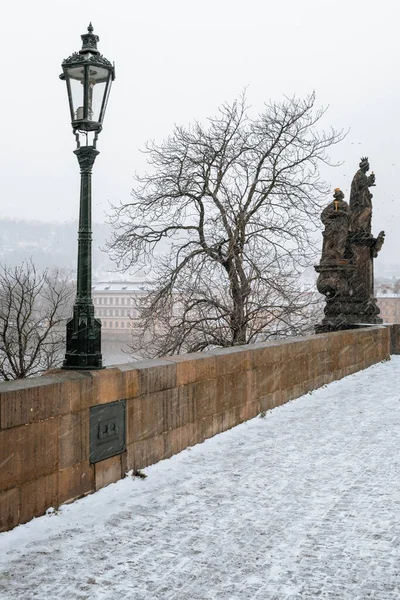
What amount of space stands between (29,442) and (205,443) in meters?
2.60

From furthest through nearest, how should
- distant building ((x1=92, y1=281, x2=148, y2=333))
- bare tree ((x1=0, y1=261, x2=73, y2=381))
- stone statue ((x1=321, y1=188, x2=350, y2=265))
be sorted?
distant building ((x1=92, y1=281, x2=148, y2=333)), bare tree ((x1=0, y1=261, x2=73, y2=381)), stone statue ((x1=321, y1=188, x2=350, y2=265))

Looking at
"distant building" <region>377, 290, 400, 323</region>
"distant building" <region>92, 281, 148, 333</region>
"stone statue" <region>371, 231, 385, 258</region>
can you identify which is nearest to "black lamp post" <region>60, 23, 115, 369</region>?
"stone statue" <region>371, 231, 385, 258</region>

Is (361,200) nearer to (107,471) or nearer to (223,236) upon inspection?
(223,236)

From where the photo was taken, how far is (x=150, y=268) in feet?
66.4

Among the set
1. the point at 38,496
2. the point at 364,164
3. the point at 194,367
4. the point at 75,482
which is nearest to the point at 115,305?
the point at 364,164

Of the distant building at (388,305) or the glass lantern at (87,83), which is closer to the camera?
the glass lantern at (87,83)

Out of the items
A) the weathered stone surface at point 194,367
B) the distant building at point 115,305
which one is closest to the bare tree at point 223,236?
the weathered stone surface at point 194,367

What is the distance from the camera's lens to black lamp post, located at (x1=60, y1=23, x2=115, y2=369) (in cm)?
513

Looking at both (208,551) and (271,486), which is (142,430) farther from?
(208,551)

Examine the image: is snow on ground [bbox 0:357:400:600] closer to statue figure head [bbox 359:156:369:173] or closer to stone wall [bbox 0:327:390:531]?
stone wall [bbox 0:327:390:531]

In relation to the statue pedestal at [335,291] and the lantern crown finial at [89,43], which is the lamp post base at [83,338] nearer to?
the lantern crown finial at [89,43]

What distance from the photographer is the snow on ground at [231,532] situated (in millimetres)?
3334

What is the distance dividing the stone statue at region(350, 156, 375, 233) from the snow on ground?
1208 centimetres

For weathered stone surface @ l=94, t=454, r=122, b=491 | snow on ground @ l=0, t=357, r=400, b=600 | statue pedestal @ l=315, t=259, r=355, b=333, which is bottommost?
snow on ground @ l=0, t=357, r=400, b=600
